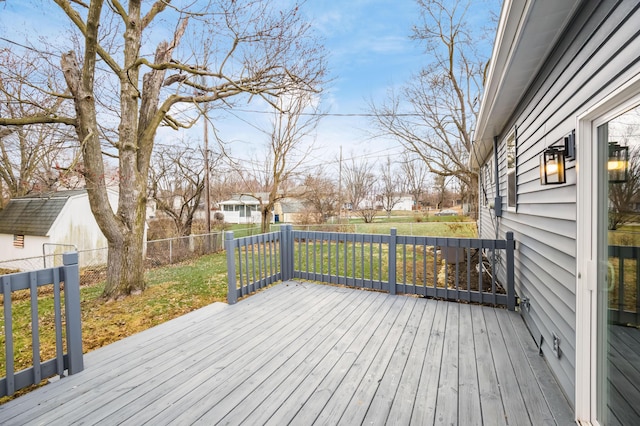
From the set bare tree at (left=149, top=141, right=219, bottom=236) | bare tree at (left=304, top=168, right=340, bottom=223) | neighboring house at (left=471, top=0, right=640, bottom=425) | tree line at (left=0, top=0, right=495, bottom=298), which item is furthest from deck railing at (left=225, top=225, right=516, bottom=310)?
bare tree at (left=304, top=168, right=340, bottom=223)

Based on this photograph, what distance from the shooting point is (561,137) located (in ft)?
7.14

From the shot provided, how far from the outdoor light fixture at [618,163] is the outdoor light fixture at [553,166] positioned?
0.58 m

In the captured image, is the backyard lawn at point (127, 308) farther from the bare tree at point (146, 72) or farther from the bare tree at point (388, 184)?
the bare tree at point (388, 184)

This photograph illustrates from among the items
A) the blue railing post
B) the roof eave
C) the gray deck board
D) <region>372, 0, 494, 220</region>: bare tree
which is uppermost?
<region>372, 0, 494, 220</region>: bare tree

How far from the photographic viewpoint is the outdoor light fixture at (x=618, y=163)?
4.62ft

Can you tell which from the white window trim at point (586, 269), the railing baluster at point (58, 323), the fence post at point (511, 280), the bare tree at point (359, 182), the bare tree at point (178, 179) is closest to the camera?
the white window trim at point (586, 269)

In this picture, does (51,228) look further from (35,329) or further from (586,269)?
(586,269)

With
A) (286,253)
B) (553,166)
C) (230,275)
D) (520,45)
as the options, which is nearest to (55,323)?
(230,275)

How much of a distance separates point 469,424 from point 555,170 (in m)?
1.79

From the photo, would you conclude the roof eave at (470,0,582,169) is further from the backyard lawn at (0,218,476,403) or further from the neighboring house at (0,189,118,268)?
the neighboring house at (0,189,118,268)

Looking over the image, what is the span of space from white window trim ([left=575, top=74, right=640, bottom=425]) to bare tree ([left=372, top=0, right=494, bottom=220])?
970 cm

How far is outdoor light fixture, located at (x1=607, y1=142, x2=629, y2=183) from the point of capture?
1.41 meters

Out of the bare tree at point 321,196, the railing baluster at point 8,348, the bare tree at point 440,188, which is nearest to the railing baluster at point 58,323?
the railing baluster at point 8,348

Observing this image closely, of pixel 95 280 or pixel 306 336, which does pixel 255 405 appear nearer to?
pixel 306 336
